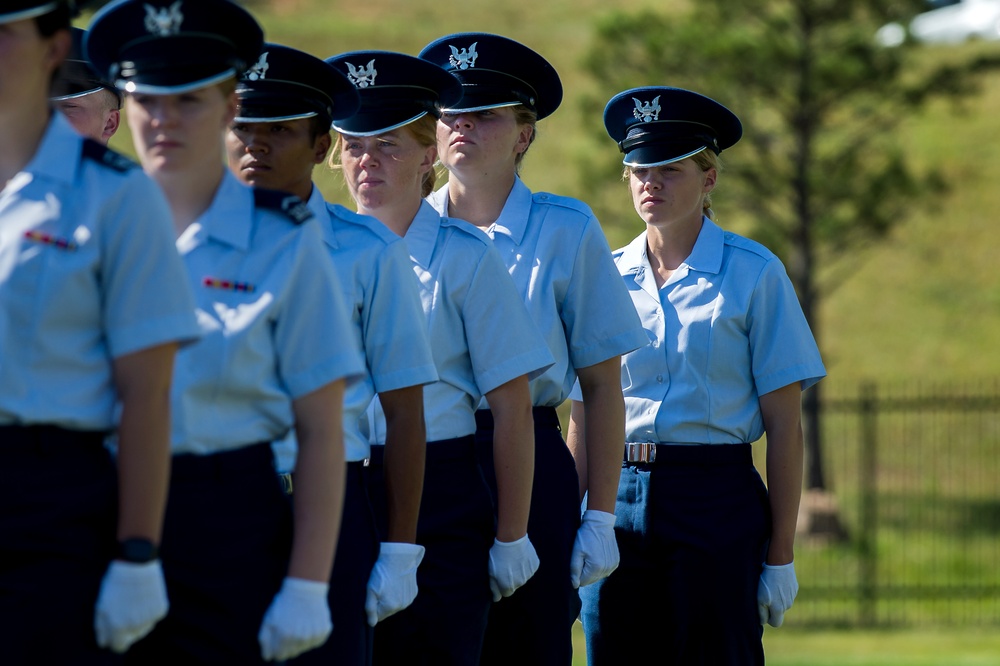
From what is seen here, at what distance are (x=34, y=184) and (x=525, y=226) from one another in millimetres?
2131

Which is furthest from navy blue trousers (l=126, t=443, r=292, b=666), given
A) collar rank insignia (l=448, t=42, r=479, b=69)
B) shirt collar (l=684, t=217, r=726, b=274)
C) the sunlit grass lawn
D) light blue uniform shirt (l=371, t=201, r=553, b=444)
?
the sunlit grass lawn

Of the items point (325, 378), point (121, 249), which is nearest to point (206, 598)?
point (325, 378)

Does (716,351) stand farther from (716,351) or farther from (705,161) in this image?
(705,161)

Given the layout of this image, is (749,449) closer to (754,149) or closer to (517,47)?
(517,47)

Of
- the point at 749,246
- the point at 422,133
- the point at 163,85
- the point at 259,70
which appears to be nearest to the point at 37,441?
the point at 163,85

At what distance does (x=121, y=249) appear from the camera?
8.25 ft

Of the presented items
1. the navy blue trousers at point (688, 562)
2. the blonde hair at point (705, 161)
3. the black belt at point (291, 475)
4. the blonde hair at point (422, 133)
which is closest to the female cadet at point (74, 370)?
the black belt at point (291, 475)

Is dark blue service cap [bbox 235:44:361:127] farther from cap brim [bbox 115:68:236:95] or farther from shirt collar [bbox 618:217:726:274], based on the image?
shirt collar [bbox 618:217:726:274]

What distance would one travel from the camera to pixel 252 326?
2.73 meters

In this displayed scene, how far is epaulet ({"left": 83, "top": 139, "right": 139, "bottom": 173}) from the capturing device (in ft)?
8.38

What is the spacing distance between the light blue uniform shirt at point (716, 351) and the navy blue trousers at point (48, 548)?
8.31ft

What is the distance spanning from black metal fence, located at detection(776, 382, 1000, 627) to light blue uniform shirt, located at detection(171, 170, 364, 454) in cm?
1107

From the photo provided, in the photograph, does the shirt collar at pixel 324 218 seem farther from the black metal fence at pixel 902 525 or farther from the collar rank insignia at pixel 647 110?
the black metal fence at pixel 902 525

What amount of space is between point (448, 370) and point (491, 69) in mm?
1013
